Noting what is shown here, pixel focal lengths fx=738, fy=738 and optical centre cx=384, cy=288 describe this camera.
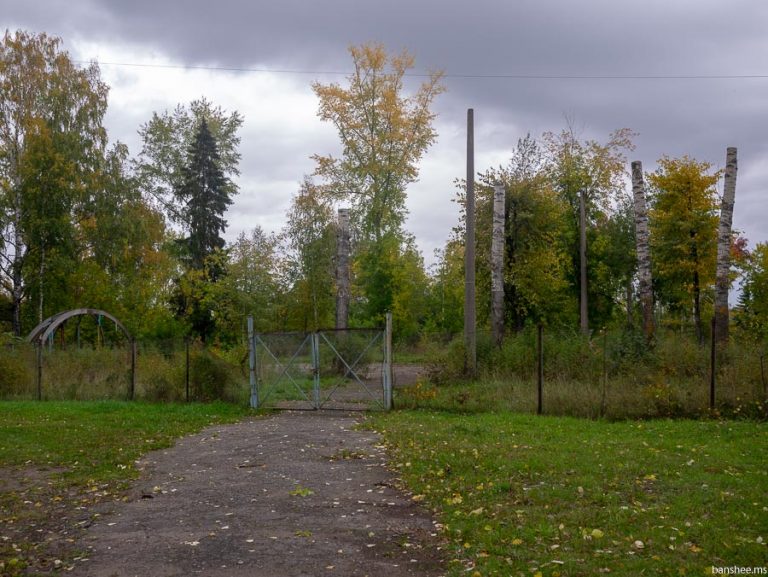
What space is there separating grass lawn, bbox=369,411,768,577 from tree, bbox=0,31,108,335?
85.6 ft

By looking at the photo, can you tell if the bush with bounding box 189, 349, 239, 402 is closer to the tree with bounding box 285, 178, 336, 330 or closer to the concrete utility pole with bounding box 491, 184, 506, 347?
the concrete utility pole with bounding box 491, 184, 506, 347

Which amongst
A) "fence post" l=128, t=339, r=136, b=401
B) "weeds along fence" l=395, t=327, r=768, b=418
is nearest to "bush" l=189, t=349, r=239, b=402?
"fence post" l=128, t=339, r=136, b=401

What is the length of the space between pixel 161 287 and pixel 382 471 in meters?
34.2

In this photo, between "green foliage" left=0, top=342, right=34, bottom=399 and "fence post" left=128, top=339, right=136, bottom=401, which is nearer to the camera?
"fence post" left=128, top=339, right=136, bottom=401

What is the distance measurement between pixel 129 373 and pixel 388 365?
878 cm

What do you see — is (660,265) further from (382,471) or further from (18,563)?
(18,563)

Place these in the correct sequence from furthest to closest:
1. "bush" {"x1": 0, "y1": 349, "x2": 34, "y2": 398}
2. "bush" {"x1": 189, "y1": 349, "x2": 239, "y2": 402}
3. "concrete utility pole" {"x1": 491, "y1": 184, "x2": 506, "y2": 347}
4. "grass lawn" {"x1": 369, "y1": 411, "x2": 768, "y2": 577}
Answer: "concrete utility pole" {"x1": 491, "y1": 184, "x2": 506, "y2": 347} → "bush" {"x1": 0, "y1": 349, "x2": 34, "y2": 398} → "bush" {"x1": 189, "y1": 349, "x2": 239, "y2": 402} → "grass lawn" {"x1": 369, "y1": 411, "x2": 768, "y2": 577}

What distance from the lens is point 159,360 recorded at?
73.0 feet

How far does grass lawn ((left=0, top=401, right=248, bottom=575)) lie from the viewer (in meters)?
7.49

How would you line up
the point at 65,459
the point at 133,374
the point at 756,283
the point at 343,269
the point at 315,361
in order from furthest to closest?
1. the point at 756,283
2. the point at 343,269
3. the point at 133,374
4. the point at 315,361
5. the point at 65,459

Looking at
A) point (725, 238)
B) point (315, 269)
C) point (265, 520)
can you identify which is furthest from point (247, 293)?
point (265, 520)

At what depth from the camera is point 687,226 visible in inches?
1175

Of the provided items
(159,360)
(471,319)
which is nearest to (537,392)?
(471,319)

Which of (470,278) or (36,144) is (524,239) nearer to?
(470,278)
